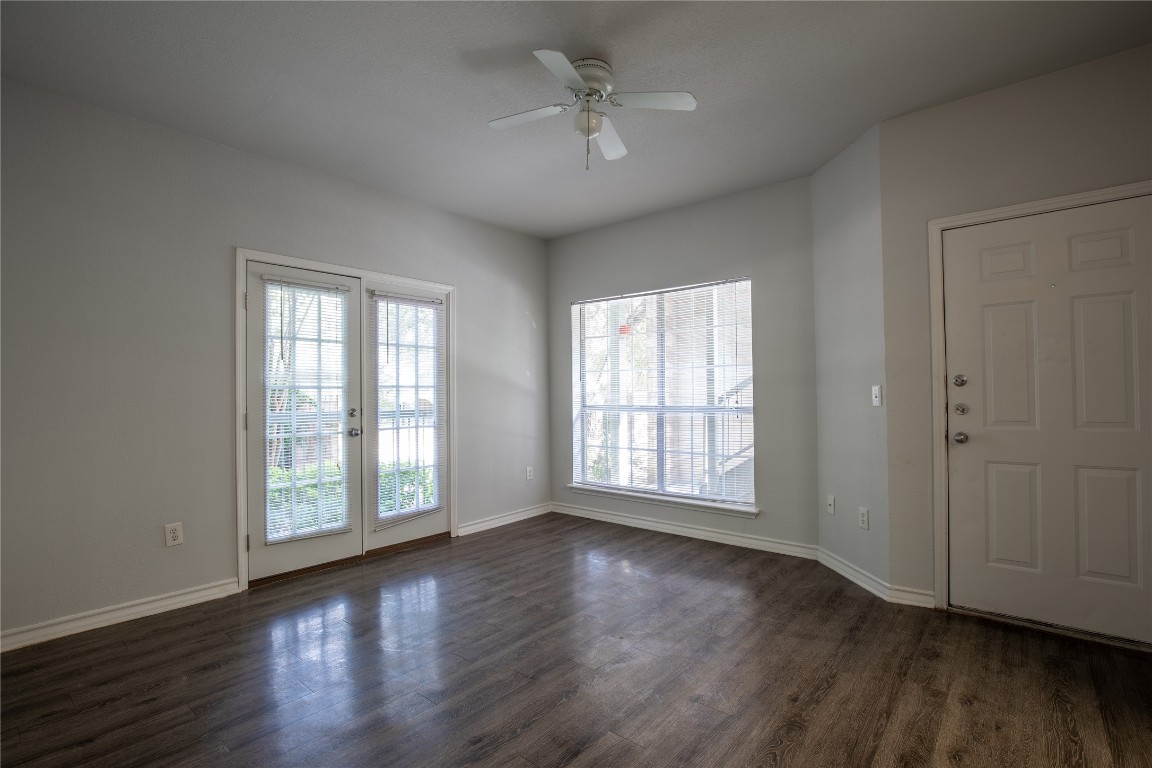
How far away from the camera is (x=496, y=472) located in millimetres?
4809

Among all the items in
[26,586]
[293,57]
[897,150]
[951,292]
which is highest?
[293,57]

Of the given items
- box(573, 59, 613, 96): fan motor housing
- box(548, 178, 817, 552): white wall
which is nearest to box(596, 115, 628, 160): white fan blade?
box(573, 59, 613, 96): fan motor housing

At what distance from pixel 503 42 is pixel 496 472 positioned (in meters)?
3.42

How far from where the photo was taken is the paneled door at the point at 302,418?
10.9 feet

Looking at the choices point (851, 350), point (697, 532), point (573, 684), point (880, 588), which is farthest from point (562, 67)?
point (697, 532)

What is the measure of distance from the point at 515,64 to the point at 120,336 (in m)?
2.53

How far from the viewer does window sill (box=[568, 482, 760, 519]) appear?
13.3 ft

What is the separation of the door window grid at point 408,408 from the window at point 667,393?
1.40 m

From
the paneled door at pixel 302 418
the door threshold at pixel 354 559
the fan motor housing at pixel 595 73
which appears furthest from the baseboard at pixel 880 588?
the paneled door at pixel 302 418

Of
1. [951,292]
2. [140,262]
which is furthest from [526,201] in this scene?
[951,292]

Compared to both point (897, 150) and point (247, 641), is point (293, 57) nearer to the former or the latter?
point (247, 641)

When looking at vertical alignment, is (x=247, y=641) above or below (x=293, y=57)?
below

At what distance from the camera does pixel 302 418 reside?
3521 millimetres

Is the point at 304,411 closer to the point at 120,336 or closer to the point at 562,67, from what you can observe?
the point at 120,336
